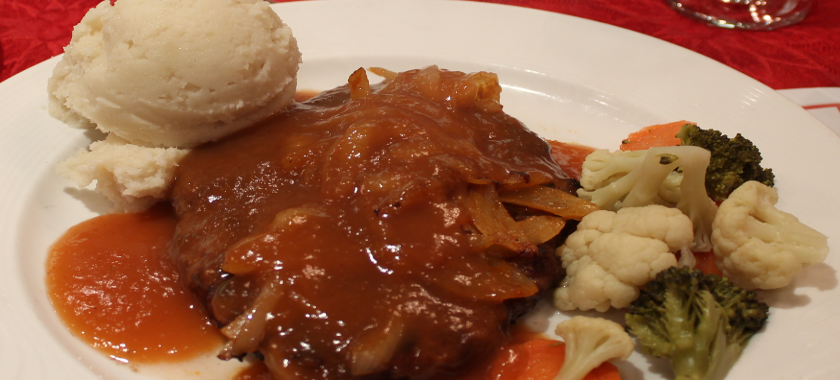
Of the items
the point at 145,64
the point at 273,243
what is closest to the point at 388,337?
the point at 273,243

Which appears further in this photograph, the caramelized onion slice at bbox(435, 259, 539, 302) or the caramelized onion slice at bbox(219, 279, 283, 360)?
the caramelized onion slice at bbox(435, 259, 539, 302)

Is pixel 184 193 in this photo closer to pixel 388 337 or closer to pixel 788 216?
pixel 388 337

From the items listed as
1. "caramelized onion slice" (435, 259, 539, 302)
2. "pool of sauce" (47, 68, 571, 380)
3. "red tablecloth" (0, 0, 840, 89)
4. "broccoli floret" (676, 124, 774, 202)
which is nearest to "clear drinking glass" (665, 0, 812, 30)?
"red tablecloth" (0, 0, 840, 89)

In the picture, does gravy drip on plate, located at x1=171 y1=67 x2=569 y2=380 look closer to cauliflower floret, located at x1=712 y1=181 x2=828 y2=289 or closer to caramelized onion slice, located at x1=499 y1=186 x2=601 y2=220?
caramelized onion slice, located at x1=499 y1=186 x2=601 y2=220

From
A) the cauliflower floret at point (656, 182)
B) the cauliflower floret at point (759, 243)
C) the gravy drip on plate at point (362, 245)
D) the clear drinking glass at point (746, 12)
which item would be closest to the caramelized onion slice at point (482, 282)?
the gravy drip on plate at point (362, 245)

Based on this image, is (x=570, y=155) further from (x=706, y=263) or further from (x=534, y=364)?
(x=534, y=364)

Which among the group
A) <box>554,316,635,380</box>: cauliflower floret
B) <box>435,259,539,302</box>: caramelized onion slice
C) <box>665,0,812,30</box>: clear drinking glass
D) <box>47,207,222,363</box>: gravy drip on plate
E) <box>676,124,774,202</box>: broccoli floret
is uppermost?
<box>665,0,812,30</box>: clear drinking glass

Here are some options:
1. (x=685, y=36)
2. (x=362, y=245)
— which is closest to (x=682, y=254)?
(x=362, y=245)
